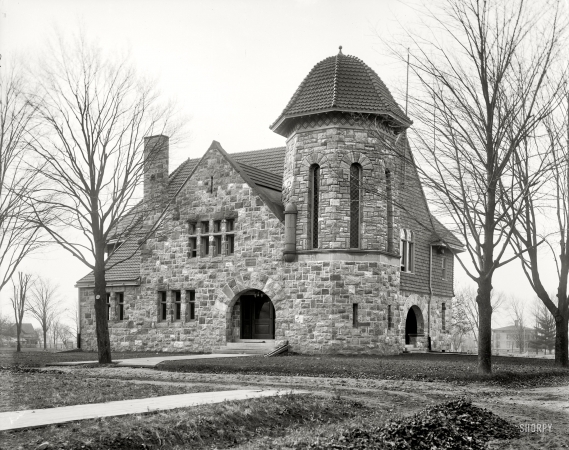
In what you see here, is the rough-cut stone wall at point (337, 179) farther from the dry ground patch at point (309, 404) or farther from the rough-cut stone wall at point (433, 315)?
the dry ground patch at point (309, 404)

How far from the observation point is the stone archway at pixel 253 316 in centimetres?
2973

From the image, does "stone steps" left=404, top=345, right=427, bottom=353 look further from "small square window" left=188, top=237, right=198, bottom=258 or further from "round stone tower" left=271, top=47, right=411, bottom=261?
"small square window" left=188, top=237, right=198, bottom=258

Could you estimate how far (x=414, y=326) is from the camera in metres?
35.0

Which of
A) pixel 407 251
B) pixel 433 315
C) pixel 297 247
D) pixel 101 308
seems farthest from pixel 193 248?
pixel 433 315

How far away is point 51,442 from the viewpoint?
25.7ft

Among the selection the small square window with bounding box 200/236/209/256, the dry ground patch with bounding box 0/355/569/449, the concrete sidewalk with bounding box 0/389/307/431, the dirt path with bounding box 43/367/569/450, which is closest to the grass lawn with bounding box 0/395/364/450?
the dry ground patch with bounding box 0/355/569/449

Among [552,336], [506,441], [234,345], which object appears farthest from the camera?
[552,336]

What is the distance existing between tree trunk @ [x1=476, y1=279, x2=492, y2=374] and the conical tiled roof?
9466 millimetres

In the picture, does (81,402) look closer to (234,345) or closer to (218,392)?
(218,392)

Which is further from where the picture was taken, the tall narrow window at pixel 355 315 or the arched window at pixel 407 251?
the arched window at pixel 407 251

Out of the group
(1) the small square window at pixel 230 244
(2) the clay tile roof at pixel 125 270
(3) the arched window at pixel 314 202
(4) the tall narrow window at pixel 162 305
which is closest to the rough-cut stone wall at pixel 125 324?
(2) the clay tile roof at pixel 125 270

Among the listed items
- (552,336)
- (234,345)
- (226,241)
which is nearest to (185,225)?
(226,241)

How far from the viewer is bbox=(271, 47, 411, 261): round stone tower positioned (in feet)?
88.4

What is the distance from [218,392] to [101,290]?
11673 mm
